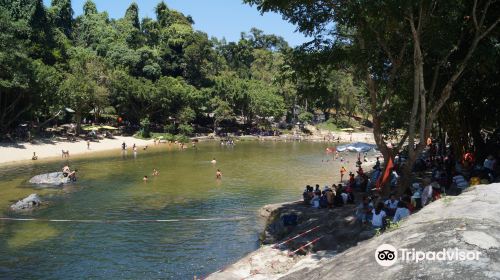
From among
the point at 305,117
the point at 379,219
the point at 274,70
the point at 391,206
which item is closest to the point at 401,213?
the point at 379,219

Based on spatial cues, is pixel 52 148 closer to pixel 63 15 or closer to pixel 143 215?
pixel 143 215

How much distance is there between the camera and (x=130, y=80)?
7856 cm

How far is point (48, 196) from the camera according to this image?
3453cm

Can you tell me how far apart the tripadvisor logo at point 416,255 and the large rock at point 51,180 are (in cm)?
3689

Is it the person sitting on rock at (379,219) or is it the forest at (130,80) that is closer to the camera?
the person sitting on rock at (379,219)

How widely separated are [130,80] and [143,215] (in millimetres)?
53987

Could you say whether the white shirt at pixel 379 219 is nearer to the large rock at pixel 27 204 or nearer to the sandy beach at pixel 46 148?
the large rock at pixel 27 204

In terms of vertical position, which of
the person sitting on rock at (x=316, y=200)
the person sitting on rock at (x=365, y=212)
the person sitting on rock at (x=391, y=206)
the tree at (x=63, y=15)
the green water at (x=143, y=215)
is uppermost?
the tree at (x=63, y=15)

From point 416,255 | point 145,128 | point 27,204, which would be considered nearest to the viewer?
point 416,255

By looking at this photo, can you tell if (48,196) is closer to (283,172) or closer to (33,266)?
(33,266)

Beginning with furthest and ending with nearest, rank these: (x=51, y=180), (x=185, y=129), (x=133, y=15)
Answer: (x=133, y=15) < (x=185, y=129) < (x=51, y=180)

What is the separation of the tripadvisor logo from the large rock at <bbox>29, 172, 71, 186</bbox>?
36891 millimetres

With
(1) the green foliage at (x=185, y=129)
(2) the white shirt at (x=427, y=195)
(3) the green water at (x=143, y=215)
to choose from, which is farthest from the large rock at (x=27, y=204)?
(1) the green foliage at (x=185, y=129)

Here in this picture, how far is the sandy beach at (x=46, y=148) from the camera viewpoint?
53.3 meters
